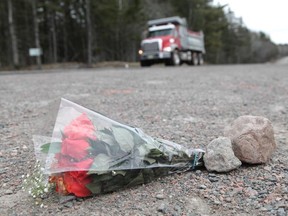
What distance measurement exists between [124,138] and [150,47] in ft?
64.9

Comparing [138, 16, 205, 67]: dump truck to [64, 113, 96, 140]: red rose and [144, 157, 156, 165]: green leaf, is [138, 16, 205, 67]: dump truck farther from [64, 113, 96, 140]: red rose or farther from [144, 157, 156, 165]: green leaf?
[144, 157, 156, 165]: green leaf

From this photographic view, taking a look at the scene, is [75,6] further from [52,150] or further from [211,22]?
[52,150]

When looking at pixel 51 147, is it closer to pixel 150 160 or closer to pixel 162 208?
pixel 150 160

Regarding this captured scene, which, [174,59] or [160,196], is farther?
[174,59]

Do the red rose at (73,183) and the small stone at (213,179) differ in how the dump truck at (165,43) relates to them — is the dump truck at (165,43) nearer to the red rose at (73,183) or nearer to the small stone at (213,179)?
the small stone at (213,179)

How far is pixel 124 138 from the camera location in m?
2.49

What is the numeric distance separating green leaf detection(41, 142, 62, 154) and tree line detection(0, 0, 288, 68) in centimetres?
2257

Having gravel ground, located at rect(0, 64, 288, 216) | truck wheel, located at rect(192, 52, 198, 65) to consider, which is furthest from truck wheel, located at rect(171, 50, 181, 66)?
gravel ground, located at rect(0, 64, 288, 216)

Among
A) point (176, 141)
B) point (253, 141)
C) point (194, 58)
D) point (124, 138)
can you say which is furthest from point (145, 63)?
point (124, 138)

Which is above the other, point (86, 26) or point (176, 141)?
point (86, 26)

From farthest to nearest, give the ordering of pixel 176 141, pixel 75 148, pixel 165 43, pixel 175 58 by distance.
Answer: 1. pixel 175 58
2. pixel 165 43
3. pixel 176 141
4. pixel 75 148

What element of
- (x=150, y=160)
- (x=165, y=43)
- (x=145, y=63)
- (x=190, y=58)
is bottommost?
(x=150, y=160)

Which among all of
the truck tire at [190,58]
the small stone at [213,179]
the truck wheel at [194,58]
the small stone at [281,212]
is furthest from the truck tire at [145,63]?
the small stone at [281,212]

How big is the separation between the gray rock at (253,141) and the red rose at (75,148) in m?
1.30
